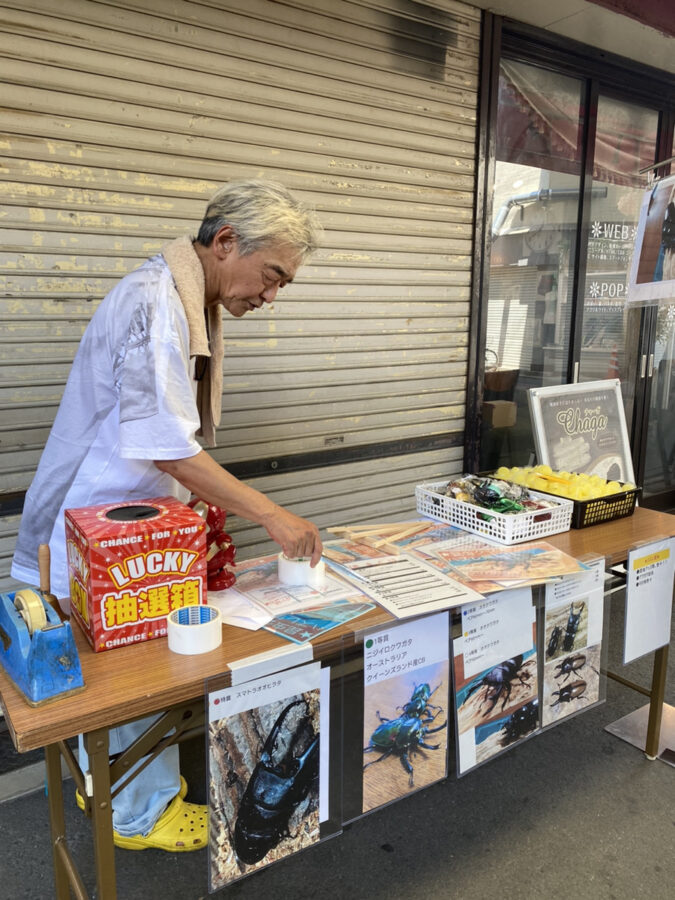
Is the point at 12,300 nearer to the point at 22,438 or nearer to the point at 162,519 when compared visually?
the point at 22,438

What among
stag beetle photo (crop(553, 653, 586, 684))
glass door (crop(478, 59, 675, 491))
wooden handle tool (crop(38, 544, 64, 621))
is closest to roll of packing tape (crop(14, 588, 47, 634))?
wooden handle tool (crop(38, 544, 64, 621))

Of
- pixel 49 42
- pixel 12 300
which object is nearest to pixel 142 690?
pixel 12 300

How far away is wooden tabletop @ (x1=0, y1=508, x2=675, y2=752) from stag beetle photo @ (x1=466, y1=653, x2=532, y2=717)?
1.48 ft

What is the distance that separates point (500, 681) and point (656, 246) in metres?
2.20

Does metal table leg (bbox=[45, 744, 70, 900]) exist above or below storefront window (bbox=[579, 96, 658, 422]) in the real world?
below

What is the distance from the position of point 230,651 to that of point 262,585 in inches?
14.9

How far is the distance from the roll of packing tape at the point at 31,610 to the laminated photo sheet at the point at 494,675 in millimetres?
1065

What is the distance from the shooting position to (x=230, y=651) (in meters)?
1.53

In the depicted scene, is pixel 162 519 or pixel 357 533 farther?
pixel 357 533

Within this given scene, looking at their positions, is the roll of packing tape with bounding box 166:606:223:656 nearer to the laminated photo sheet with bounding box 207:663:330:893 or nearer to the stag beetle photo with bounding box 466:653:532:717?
the laminated photo sheet with bounding box 207:663:330:893

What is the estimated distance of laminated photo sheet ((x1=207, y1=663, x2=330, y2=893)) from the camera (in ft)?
4.77

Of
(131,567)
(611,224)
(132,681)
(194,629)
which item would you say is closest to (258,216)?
(131,567)

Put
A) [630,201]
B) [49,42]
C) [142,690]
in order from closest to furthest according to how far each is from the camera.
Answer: [142,690] → [49,42] → [630,201]

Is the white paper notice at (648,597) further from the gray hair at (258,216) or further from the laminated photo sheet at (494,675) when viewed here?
the gray hair at (258,216)
